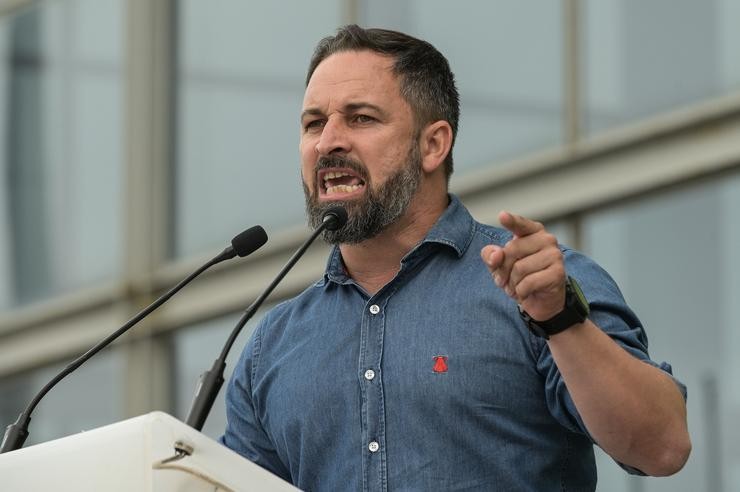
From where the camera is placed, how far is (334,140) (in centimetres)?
337

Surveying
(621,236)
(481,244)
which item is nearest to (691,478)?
(621,236)

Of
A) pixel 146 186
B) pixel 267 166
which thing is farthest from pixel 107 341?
pixel 146 186

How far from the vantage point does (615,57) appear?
19.7ft

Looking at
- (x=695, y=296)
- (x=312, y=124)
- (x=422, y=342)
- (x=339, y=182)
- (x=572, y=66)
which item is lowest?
(x=695, y=296)

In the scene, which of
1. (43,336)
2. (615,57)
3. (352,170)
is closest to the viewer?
(352,170)

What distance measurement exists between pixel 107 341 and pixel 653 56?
3371 millimetres

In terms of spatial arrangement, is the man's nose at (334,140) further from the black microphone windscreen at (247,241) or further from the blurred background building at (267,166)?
the blurred background building at (267,166)

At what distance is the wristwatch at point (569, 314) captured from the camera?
2721 mm

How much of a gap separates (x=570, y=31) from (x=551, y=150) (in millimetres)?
448

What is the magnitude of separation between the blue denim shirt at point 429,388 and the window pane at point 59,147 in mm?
4804

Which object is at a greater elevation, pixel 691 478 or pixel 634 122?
pixel 634 122

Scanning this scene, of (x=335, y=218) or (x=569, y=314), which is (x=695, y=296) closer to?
(x=335, y=218)

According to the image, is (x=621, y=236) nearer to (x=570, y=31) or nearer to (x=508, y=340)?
(x=570, y=31)

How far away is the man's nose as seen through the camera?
3.37 meters
